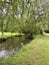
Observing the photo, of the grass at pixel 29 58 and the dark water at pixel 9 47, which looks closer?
the grass at pixel 29 58

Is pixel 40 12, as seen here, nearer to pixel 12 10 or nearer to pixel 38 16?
pixel 38 16

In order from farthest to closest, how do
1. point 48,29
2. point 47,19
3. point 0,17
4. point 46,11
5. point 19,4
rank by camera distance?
1. point 48,29
2. point 47,19
3. point 46,11
4. point 0,17
5. point 19,4

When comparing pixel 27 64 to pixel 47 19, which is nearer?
pixel 27 64

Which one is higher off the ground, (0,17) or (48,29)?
(0,17)

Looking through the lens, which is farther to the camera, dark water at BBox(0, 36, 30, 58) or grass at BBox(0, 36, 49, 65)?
dark water at BBox(0, 36, 30, 58)

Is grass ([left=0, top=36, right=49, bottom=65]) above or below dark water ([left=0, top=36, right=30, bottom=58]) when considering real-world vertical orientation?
above

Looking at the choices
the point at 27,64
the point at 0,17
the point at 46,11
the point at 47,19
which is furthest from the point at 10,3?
the point at 47,19

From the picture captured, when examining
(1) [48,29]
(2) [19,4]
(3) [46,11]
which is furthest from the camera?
(1) [48,29]

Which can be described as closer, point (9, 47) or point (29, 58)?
point (29, 58)

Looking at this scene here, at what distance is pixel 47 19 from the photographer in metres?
41.5

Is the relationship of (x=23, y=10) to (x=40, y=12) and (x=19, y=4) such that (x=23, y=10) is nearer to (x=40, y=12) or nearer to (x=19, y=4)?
(x=19, y=4)

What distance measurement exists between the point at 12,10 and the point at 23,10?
603mm

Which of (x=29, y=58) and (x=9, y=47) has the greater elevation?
(x=29, y=58)

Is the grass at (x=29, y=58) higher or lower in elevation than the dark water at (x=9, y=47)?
higher
